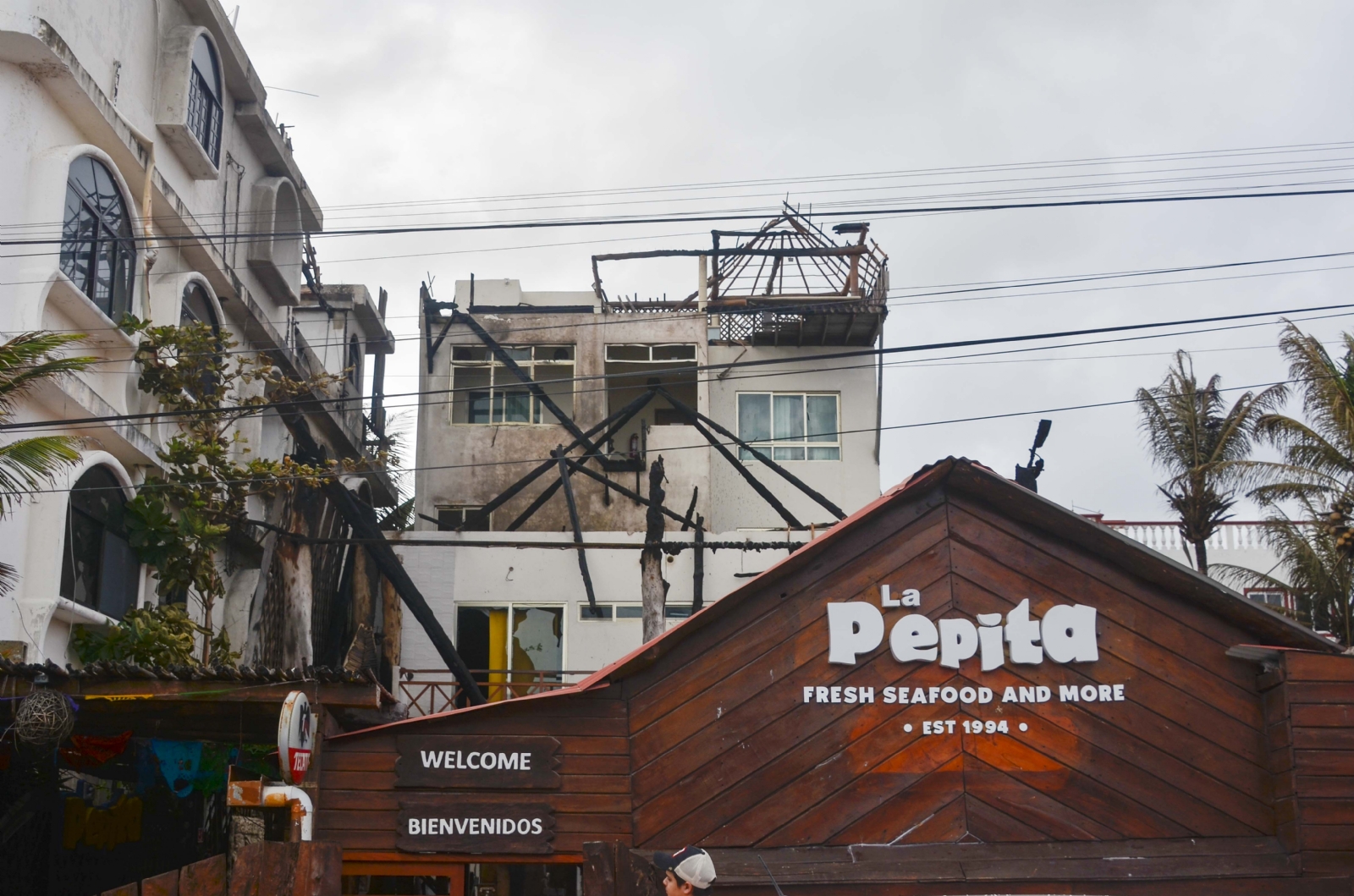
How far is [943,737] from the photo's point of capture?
37.8ft

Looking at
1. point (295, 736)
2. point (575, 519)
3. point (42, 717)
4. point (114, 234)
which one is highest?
point (114, 234)

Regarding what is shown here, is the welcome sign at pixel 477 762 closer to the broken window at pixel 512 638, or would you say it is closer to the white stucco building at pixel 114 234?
the white stucco building at pixel 114 234

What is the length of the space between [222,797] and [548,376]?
15525mm

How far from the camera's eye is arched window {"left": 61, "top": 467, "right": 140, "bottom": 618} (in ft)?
47.9

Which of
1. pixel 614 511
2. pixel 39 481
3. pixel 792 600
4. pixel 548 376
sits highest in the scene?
pixel 548 376

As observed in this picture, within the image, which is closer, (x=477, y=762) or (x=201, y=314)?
(x=477, y=762)

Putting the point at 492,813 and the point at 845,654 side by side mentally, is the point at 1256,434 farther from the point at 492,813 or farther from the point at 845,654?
the point at 492,813

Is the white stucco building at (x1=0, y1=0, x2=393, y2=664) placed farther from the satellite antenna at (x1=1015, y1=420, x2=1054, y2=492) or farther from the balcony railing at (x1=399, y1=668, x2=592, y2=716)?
the satellite antenna at (x1=1015, y1=420, x2=1054, y2=492)

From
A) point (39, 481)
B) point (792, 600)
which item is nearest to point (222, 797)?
point (39, 481)

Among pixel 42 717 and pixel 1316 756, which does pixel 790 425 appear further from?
pixel 42 717

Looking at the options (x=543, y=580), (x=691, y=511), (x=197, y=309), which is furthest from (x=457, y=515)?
(x=197, y=309)

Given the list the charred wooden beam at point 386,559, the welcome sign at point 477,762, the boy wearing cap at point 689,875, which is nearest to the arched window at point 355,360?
the charred wooden beam at point 386,559

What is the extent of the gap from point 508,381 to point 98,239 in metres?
14.6

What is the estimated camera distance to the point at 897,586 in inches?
468
